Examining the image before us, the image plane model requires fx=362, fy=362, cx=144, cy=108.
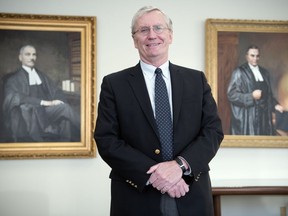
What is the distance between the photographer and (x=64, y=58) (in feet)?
10.9

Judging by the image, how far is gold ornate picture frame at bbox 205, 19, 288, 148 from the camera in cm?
342

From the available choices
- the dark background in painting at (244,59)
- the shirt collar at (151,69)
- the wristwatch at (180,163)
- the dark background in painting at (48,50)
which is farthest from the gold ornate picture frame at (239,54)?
the wristwatch at (180,163)

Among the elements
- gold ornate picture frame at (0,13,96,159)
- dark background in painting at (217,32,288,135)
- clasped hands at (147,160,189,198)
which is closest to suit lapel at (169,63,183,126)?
clasped hands at (147,160,189,198)

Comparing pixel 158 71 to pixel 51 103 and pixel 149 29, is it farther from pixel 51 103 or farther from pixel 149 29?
pixel 51 103

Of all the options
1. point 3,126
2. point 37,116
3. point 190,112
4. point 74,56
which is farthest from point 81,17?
point 190,112

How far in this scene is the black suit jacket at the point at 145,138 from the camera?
1598 mm

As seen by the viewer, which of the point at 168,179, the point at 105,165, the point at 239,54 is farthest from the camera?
the point at 239,54

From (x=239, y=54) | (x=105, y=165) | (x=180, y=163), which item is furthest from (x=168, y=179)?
(x=239, y=54)

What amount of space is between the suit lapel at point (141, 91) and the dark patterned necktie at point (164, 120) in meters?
0.04

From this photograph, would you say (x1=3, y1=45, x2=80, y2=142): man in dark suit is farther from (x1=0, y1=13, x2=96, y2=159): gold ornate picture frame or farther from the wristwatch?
the wristwatch

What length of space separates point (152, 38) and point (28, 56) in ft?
6.26

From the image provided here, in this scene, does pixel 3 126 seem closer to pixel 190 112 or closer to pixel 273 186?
pixel 190 112

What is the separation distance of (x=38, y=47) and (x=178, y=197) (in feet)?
7.39

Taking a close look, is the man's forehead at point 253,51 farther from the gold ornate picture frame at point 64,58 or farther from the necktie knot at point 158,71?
the necktie knot at point 158,71
